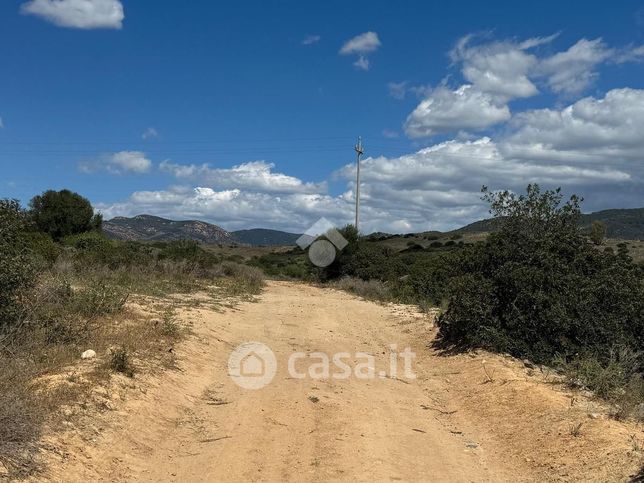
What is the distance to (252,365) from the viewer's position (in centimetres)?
1001

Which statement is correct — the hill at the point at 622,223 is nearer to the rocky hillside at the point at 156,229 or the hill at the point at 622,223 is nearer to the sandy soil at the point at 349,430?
the rocky hillside at the point at 156,229

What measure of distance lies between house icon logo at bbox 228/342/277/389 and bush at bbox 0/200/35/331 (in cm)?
351

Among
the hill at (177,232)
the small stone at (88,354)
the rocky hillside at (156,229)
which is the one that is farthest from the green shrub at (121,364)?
the rocky hillside at (156,229)

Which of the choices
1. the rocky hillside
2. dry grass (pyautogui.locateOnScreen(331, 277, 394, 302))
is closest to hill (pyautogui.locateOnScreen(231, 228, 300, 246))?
the rocky hillside

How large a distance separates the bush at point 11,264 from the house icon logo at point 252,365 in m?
3.51

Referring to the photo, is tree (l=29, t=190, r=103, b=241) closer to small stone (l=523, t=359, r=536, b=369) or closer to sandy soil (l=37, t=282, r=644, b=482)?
sandy soil (l=37, t=282, r=644, b=482)

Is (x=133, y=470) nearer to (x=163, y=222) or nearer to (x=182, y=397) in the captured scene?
(x=182, y=397)

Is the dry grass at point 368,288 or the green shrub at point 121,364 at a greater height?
the green shrub at point 121,364

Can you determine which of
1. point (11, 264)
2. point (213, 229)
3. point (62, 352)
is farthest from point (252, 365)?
point (213, 229)

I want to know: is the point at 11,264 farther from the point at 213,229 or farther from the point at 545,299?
the point at 213,229

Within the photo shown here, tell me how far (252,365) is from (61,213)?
33.6 meters

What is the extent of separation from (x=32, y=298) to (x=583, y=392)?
871 cm

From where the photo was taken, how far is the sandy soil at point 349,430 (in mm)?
5301

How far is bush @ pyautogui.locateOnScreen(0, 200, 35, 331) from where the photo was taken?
8094mm
